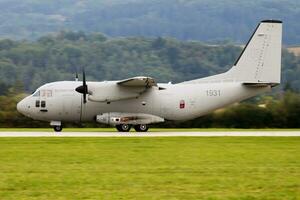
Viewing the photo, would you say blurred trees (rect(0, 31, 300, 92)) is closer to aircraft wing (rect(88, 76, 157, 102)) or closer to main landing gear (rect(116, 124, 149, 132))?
main landing gear (rect(116, 124, 149, 132))

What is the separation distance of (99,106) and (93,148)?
14829 millimetres

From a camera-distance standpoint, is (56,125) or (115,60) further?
(115,60)

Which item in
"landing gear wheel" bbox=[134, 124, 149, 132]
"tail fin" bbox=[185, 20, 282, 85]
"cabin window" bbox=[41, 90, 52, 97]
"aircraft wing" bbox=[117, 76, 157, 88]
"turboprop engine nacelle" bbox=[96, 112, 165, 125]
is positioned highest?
"tail fin" bbox=[185, 20, 282, 85]

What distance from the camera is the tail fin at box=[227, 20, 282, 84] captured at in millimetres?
45094

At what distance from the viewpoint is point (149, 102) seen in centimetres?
4447

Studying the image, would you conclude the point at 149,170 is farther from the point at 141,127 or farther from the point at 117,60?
the point at 117,60

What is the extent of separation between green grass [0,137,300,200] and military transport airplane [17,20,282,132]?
1134cm

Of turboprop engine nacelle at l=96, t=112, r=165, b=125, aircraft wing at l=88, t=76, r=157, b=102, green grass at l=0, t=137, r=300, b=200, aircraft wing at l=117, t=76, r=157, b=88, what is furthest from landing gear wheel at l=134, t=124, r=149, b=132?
green grass at l=0, t=137, r=300, b=200

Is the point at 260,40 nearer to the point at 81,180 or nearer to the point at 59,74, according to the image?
the point at 81,180

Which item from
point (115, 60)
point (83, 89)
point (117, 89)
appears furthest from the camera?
point (115, 60)

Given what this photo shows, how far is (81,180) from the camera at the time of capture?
63.4 ft

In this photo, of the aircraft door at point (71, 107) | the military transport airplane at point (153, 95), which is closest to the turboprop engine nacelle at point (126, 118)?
the military transport airplane at point (153, 95)

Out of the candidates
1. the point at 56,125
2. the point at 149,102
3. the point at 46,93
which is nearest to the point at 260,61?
the point at 149,102

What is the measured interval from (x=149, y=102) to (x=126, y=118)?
5.18ft
